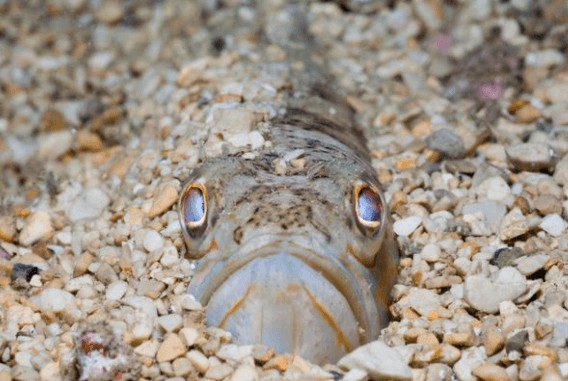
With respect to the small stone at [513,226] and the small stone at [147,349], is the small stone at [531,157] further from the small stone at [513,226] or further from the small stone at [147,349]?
the small stone at [147,349]

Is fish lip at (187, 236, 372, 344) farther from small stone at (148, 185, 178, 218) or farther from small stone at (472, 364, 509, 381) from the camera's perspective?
small stone at (148, 185, 178, 218)

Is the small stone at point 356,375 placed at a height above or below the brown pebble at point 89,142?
below

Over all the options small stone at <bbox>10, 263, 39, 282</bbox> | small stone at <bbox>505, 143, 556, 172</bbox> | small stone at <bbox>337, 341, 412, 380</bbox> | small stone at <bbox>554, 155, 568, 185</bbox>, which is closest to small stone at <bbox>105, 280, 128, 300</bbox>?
small stone at <bbox>10, 263, 39, 282</bbox>

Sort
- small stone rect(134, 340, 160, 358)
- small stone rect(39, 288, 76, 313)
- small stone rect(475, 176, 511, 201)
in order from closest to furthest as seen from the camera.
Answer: small stone rect(134, 340, 160, 358), small stone rect(39, 288, 76, 313), small stone rect(475, 176, 511, 201)

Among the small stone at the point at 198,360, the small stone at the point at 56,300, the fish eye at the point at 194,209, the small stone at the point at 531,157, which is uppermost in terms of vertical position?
the small stone at the point at 531,157

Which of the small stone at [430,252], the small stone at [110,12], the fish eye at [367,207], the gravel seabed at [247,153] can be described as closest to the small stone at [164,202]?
the gravel seabed at [247,153]

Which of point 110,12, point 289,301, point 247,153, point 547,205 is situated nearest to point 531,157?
point 547,205

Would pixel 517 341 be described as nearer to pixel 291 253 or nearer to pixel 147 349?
pixel 291 253
